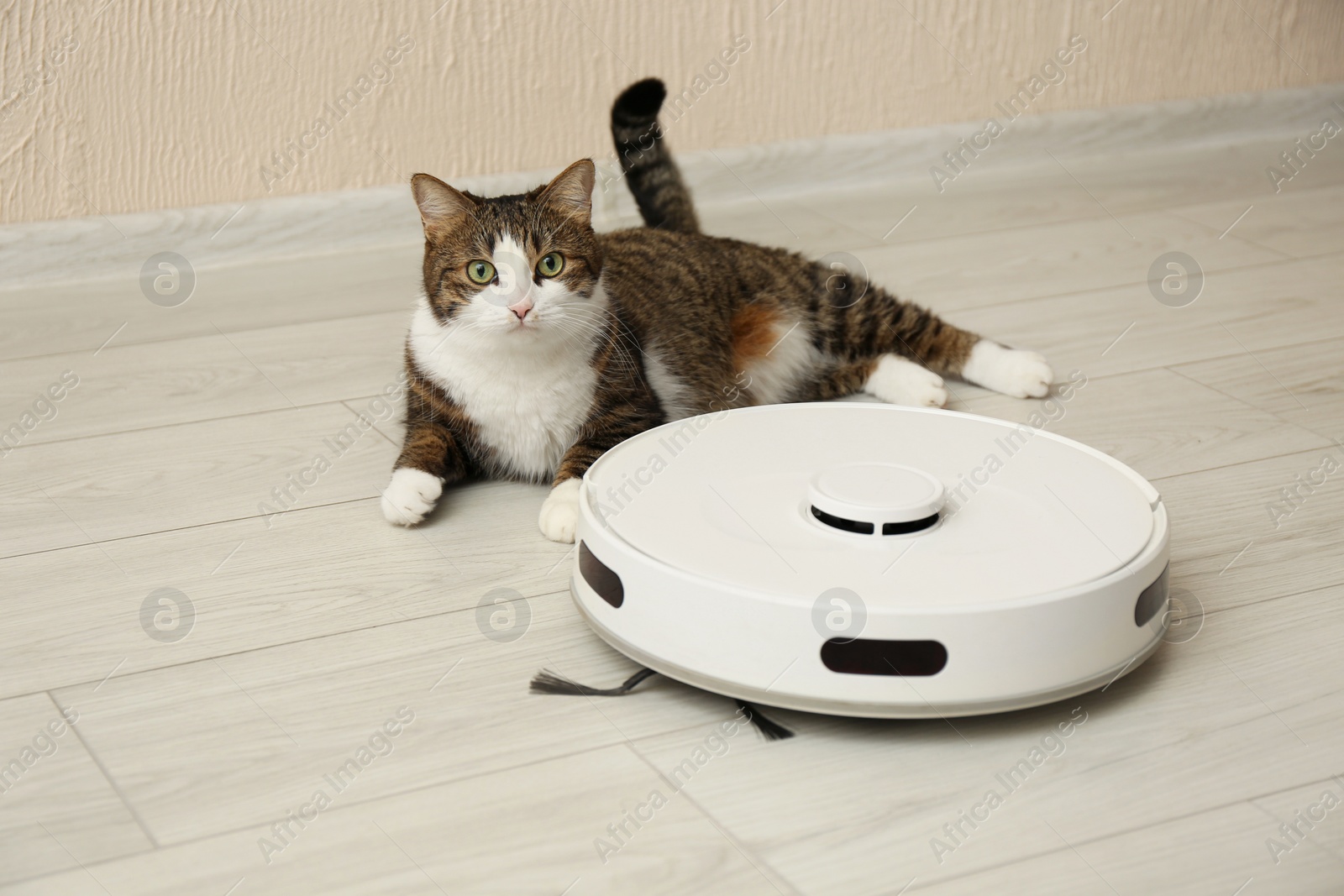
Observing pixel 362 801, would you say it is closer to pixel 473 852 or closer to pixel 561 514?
pixel 473 852

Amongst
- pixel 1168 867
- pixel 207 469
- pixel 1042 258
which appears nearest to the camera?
pixel 1168 867

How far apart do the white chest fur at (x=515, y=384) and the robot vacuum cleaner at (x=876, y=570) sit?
8.0 inches

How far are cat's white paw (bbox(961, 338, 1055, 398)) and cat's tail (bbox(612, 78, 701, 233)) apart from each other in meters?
0.51

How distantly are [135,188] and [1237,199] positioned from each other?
2289 millimetres

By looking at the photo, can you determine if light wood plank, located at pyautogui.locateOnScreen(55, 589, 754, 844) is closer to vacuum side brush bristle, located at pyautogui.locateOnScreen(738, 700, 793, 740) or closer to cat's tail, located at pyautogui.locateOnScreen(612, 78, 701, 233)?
vacuum side brush bristle, located at pyautogui.locateOnScreen(738, 700, 793, 740)

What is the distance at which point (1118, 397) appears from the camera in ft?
5.95

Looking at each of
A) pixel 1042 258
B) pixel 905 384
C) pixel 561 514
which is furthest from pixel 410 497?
pixel 1042 258

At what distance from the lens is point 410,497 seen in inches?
57.5

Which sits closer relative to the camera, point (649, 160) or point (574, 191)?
point (574, 191)

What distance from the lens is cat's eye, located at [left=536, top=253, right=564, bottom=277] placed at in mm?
1461

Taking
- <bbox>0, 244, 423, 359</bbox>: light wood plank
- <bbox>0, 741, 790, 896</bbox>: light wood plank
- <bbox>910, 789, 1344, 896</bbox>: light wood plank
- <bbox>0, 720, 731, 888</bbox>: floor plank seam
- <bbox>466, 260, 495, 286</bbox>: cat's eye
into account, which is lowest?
<bbox>0, 244, 423, 359</bbox>: light wood plank

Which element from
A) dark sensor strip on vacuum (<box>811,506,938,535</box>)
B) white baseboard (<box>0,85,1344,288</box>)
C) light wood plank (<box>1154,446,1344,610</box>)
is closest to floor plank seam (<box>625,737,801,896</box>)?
dark sensor strip on vacuum (<box>811,506,938,535</box>)

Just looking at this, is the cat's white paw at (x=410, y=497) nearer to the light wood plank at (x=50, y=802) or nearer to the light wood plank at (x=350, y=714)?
the light wood plank at (x=350, y=714)

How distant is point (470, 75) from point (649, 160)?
0.70 meters
